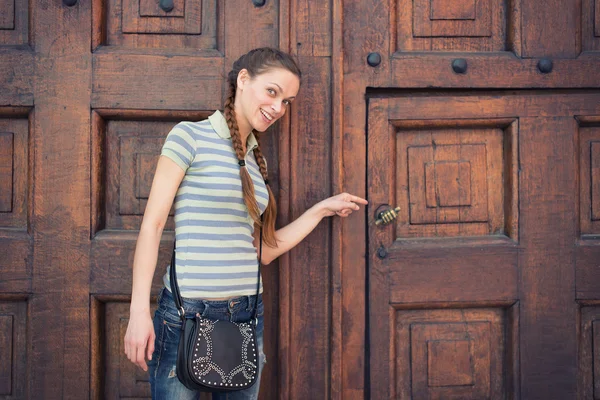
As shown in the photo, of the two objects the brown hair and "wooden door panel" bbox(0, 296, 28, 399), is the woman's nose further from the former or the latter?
"wooden door panel" bbox(0, 296, 28, 399)

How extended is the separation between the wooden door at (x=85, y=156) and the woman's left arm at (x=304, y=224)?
192mm

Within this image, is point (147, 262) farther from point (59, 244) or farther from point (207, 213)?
point (59, 244)

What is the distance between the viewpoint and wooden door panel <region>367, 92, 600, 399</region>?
5.60ft

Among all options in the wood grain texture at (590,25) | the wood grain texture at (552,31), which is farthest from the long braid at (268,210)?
the wood grain texture at (590,25)

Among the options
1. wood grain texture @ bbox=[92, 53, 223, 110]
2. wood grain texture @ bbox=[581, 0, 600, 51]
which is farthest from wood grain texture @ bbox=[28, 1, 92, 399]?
wood grain texture @ bbox=[581, 0, 600, 51]

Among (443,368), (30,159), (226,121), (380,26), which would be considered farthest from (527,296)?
(30,159)

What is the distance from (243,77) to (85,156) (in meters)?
0.57

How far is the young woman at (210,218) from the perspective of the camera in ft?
4.30

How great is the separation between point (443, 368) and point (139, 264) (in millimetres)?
1030

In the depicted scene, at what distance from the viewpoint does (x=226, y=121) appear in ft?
4.75

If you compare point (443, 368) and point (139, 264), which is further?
point (443, 368)

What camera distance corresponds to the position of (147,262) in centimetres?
130

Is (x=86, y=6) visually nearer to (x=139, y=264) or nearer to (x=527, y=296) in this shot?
(x=139, y=264)

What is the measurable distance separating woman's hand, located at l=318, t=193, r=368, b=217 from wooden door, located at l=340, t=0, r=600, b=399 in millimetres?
Result: 82
